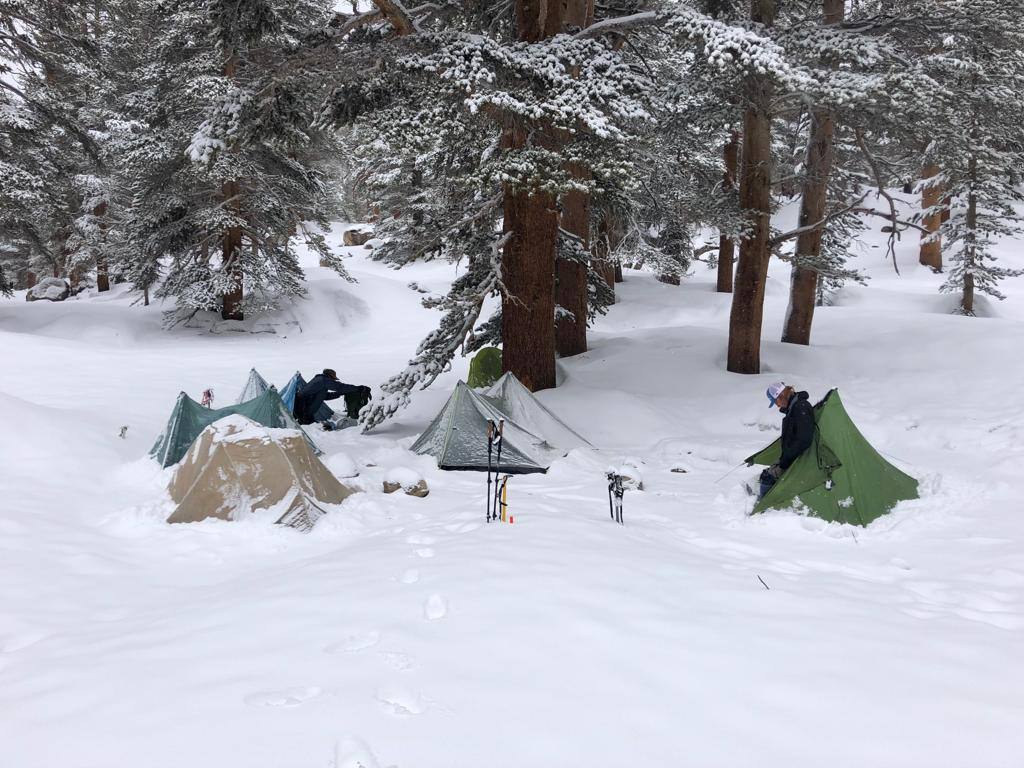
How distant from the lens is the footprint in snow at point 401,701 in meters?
2.71

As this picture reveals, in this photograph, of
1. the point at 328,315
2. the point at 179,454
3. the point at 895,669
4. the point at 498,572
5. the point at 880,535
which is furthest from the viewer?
the point at 328,315

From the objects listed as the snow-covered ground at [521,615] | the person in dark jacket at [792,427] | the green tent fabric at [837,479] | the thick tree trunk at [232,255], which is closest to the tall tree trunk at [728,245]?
the snow-covered ground at [521,615]

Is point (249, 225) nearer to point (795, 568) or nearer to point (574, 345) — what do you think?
point (574, 345)

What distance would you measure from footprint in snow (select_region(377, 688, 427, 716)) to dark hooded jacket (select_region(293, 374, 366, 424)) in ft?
27.6

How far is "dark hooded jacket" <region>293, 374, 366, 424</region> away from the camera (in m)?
10.7

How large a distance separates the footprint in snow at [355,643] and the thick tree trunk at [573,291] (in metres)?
10.1

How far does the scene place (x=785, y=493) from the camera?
6559mm

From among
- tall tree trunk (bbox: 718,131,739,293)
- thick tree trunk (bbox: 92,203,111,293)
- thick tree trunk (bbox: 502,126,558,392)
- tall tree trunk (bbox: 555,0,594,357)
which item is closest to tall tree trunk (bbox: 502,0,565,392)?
thick tree trunk (bbox: 502,126,558,392)

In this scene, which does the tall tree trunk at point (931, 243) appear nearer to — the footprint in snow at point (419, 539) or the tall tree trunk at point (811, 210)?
the tall tree trunk at point (811, 210)

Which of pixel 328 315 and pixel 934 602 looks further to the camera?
pixel 328 315

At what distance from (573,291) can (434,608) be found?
10.2m

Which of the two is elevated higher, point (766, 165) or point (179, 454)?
point (766, 165)

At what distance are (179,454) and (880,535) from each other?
7.36 metres

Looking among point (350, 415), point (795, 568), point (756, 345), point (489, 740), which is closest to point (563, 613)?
point (489, 740)
